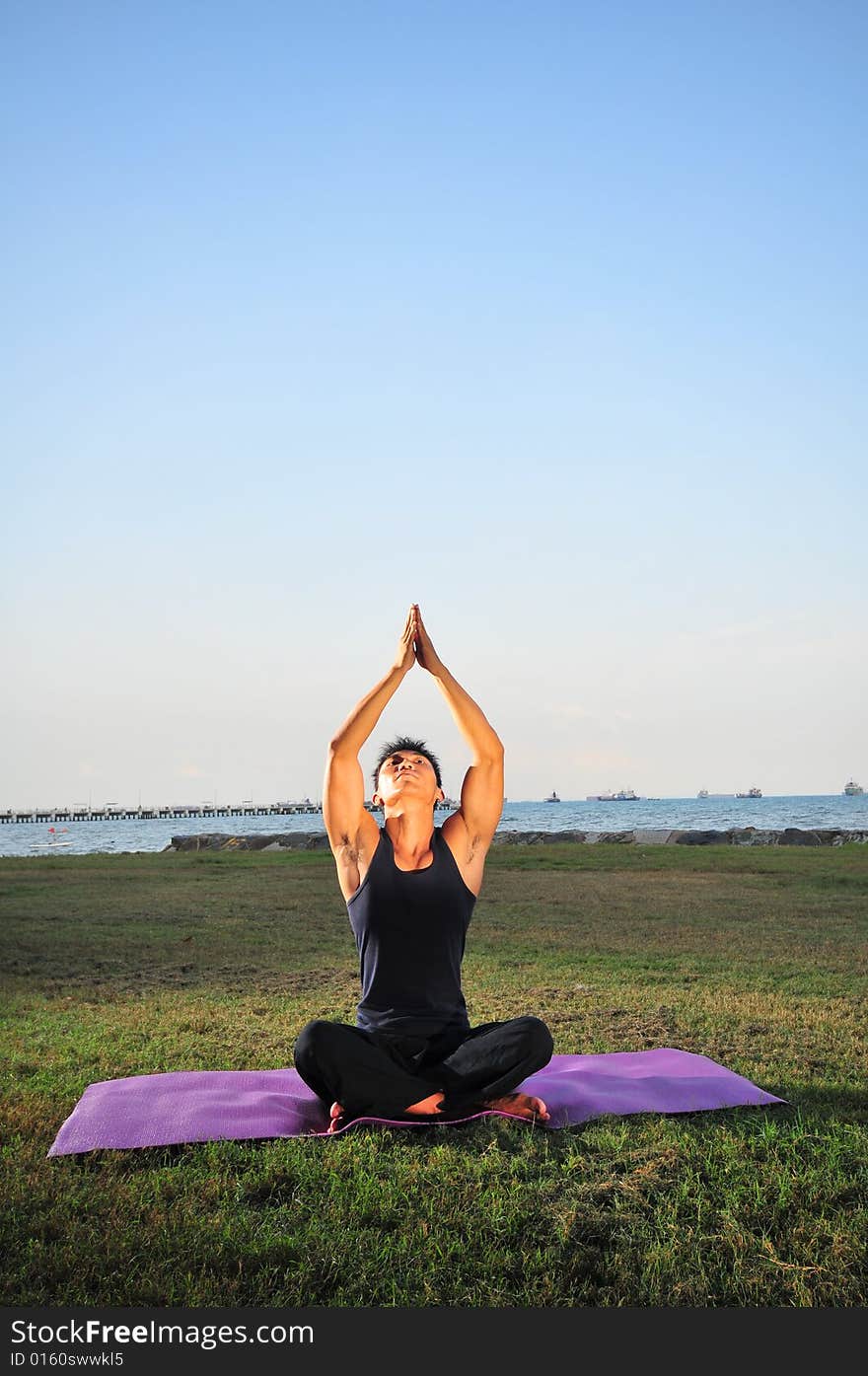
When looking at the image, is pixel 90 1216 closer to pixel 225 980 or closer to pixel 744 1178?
pixel 744 1178

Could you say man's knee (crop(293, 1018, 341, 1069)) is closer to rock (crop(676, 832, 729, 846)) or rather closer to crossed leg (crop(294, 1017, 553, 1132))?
crossed leg (crop(294, 1017, 553, 1132))

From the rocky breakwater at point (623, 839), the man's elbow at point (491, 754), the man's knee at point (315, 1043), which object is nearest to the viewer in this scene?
the man's knee at point (315, 1043)

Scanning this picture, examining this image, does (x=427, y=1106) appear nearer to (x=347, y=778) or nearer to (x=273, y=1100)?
(x=273, y=1100)

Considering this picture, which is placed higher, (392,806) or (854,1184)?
(392,806)

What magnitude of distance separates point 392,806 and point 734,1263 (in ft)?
8.14

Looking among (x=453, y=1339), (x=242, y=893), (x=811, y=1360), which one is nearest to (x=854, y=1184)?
(x=811, y=1360)

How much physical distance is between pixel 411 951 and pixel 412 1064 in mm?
513

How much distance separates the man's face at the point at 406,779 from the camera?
4949 mm

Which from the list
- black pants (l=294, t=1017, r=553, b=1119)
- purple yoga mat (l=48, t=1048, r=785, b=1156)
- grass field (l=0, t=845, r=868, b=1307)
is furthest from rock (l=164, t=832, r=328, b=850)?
black pants (l=294, t=1017, r=553, b=1119)

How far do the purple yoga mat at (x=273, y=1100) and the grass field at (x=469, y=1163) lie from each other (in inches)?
5.0

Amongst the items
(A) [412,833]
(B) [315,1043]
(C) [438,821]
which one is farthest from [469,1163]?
(C) [438,821]

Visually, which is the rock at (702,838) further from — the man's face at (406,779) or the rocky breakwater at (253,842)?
the man's face at (406,779)

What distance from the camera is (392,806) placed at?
16.3 feet

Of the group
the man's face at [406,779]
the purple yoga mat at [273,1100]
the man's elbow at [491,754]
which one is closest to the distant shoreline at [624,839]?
the purple yoga mat at [273,1100]
